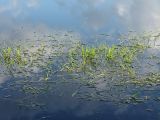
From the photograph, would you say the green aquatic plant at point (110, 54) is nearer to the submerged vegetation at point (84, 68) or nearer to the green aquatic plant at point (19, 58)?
the submerged vegetation at point (84, 68)

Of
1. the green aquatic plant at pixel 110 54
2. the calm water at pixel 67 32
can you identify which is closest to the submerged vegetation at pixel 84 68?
the green aquatic plant at pixel 110 54

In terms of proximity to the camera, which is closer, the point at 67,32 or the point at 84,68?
the point at 84,68

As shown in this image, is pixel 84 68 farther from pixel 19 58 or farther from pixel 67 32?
pixel 67 32

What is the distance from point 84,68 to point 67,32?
15.2 ft

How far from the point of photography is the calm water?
382 inches

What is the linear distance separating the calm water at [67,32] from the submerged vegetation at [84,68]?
5.1 inches

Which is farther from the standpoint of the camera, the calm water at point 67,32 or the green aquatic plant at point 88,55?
the green aquatic plant at point 88,55

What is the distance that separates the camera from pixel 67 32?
53.5 ft

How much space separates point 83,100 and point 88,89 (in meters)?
0.60

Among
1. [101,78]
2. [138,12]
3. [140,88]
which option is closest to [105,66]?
[101,78]

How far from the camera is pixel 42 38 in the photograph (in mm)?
15508

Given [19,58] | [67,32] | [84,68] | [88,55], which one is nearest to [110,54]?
[88,55]

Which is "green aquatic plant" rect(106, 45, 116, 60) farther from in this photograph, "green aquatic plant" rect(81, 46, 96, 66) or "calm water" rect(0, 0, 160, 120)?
"calm water" rect(0, 0, 160, 120)

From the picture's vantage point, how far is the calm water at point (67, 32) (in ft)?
31.8
